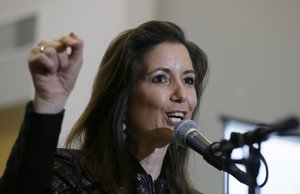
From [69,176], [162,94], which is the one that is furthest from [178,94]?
[69,176]

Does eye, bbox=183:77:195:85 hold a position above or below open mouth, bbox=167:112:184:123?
above

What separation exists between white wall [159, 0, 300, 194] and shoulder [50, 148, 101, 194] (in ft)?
5.05

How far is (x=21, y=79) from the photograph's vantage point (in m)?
4.73

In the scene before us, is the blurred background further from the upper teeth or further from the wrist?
the wrist

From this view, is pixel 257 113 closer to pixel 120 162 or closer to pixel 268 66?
pixel 268 66

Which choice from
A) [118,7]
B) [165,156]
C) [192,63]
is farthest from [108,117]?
[118,7]

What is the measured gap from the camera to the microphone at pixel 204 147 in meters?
1.27

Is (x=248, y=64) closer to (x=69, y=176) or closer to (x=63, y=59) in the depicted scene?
(x=69, y=176)

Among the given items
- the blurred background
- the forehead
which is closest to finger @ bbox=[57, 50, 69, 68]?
the forehead

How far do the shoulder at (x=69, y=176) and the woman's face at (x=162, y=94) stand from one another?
A: 23 centimetres

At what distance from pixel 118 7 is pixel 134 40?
175 cm

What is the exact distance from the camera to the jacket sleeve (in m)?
1.22

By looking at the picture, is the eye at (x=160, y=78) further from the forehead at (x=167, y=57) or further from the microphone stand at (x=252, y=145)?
the microphone stand at (x=252, y=145)

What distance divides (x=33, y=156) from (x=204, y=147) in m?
0.40
